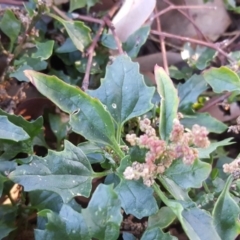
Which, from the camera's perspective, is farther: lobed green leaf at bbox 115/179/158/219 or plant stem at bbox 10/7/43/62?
plant stem at bbox 10/7/43/62

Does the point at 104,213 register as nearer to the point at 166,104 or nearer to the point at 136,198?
the point at 136,198

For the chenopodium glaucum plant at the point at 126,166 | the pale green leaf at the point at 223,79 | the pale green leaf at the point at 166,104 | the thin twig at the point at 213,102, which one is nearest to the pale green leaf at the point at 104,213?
the chenopodium glaucum plant at the point at 126,166

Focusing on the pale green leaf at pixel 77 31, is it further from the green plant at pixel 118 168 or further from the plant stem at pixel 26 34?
the green plant at pixel 118 168

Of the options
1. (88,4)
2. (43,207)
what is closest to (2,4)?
(88,4)

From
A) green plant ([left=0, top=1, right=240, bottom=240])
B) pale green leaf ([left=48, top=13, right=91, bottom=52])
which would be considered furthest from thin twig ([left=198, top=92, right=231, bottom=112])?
pale green leaf ([left=48, top=13, right=91, bottom=52])

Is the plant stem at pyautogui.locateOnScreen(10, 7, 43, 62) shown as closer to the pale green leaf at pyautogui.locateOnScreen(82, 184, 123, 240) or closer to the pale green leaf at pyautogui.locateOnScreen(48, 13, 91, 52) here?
the pale green leaf at pyautogui.locateOnScreen(48, 13, 91, 52)

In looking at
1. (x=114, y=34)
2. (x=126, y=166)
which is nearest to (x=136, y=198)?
(x=126, y=166)

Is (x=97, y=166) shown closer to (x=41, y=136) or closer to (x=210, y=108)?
(x=41, y=136)
